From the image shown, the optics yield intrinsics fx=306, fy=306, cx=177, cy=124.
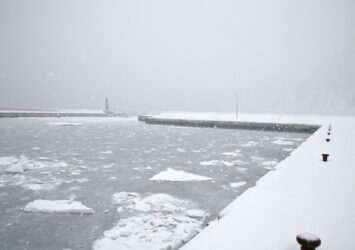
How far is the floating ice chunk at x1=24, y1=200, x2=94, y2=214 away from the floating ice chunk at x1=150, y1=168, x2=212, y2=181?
347 cm

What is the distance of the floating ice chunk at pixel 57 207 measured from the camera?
7.34 meters

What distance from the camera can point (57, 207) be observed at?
7539 mm

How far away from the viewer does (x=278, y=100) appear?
18200 cm

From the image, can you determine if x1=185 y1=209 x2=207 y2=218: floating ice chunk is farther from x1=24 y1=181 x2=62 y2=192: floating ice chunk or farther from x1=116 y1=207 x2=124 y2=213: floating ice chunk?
x1=24 y1=181 x2=62 y2=192: floating ice chunk

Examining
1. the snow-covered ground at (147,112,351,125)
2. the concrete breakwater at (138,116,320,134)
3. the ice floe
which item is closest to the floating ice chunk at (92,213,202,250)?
the ice floe

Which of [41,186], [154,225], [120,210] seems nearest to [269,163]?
[120,210]

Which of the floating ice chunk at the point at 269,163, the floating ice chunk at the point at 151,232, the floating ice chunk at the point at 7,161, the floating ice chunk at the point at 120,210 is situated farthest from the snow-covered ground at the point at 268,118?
the floating ice chunk at the point at 151,232

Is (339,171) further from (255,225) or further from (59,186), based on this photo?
(59,186)

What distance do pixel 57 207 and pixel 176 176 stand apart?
15.0 ft

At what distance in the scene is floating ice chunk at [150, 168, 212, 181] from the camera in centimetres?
1072

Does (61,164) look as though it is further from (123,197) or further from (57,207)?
(57,207)

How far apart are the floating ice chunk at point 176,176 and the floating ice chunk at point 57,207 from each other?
3467 mm

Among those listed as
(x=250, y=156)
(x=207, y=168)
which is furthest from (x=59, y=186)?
(x=250, y=156)

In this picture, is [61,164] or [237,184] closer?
[237,184]
